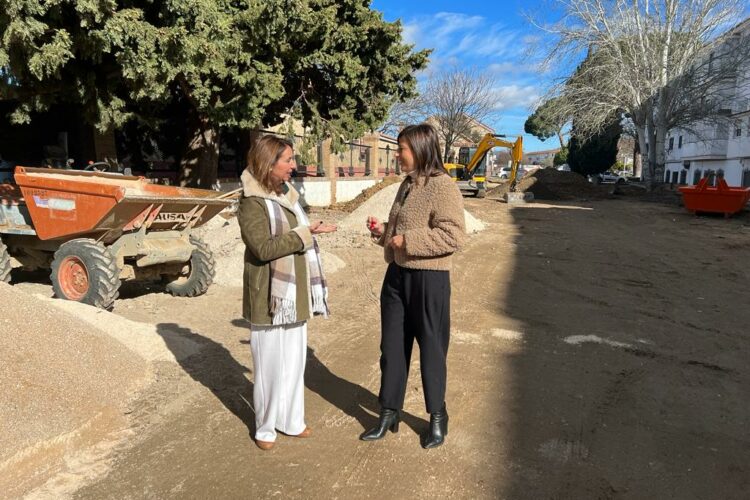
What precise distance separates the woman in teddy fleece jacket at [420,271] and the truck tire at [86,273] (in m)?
3.62

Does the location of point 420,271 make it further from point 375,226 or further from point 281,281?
point 281,281

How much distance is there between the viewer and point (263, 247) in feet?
8.83

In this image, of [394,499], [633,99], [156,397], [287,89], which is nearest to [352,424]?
[394,499]

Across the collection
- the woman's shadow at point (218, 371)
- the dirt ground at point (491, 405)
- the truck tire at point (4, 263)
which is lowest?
the dirt ground at point (491, 405)

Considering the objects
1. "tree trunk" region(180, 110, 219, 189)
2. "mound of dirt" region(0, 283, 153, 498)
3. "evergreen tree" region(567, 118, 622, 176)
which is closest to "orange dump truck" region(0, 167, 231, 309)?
"mound of dirt" region(0, 283, 153, 498)

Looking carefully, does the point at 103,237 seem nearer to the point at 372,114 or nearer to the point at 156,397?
the point at 156,397

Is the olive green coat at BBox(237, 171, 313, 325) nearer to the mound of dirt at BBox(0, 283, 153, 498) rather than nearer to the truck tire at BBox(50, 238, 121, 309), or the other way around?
the mound of dirt at BBox(0, 283, 153, 498)

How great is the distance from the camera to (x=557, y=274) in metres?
8.41

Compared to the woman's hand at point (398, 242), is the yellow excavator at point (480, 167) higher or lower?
higher

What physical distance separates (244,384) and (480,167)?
25.0 m

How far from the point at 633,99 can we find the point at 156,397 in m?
27.1

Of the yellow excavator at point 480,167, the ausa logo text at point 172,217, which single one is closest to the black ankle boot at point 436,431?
the ausa logo text at point 172,217

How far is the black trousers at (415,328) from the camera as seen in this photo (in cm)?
290

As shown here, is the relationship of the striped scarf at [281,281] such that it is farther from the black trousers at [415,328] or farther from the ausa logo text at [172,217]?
the ausa logo text at [172,217]
